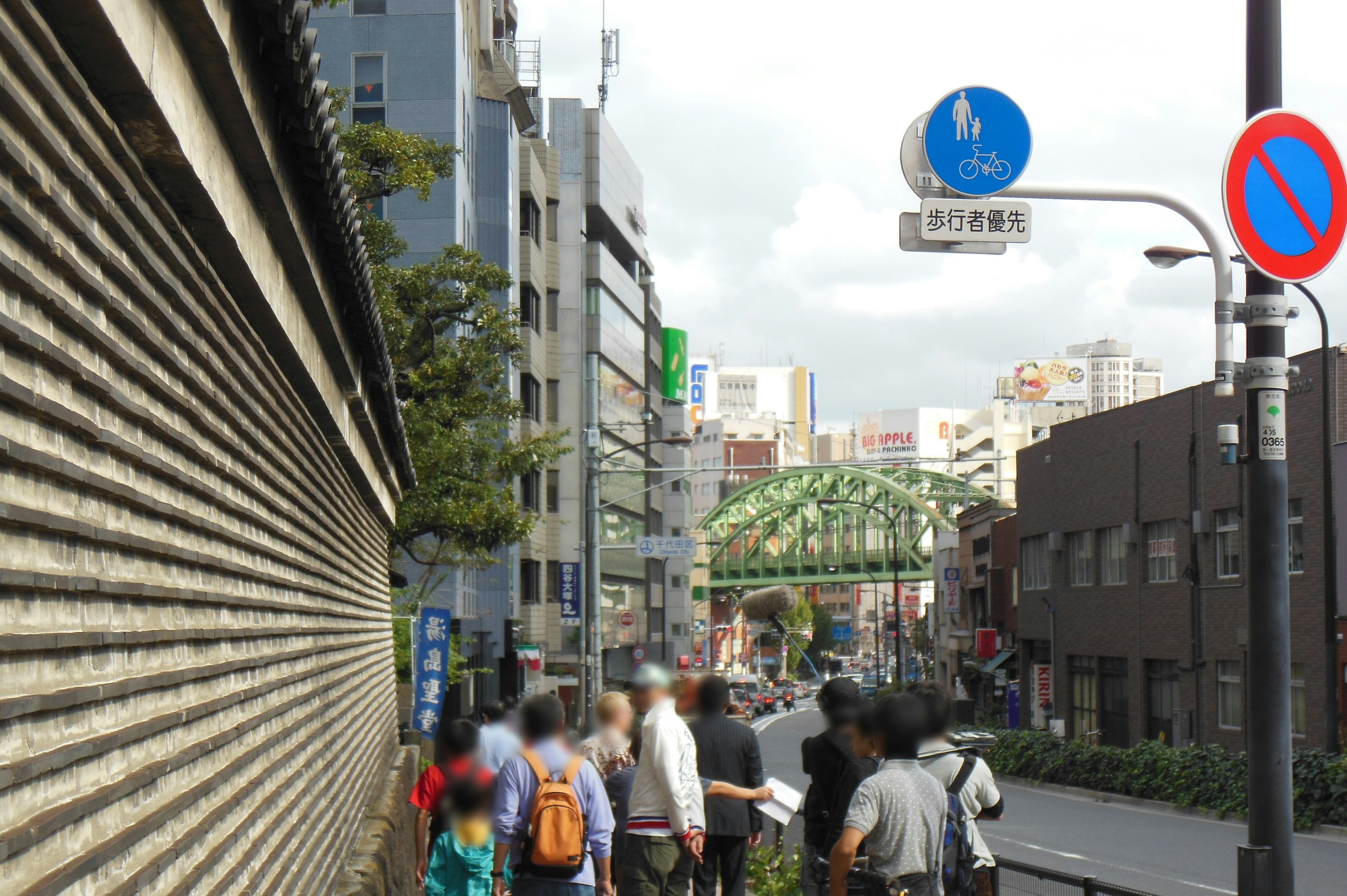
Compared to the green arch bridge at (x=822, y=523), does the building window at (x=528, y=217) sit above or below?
above

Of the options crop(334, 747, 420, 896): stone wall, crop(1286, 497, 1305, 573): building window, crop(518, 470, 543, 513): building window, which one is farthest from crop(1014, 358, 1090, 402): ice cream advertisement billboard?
crop(334, 747, 420, 896): stone wall

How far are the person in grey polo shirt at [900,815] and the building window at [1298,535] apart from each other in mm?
26163

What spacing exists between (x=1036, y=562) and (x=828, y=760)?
137 feet

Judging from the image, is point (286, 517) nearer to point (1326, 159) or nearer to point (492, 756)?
point (492, 756)

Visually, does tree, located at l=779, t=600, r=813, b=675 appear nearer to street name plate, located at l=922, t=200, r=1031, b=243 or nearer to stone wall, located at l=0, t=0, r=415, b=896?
street name plate, located at l=922, t=200, r=1031, b=243

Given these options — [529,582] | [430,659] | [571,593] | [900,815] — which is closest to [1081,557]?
[571,593]

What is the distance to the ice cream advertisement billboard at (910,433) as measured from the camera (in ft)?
600

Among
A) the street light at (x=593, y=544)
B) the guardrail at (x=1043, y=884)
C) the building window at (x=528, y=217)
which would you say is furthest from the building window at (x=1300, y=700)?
the building window at (x=528, y=217)

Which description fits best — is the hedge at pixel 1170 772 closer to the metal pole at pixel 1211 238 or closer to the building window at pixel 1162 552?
the building window at pixel 1162 552

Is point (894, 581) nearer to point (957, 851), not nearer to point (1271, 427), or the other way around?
point (1271, 427)

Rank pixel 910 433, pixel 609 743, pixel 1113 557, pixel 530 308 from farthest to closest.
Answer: pixel 910 433
pixel 530 308
pixel 1113 557
pixel 609 743

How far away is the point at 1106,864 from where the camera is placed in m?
19.5

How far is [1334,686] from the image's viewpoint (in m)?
27.9

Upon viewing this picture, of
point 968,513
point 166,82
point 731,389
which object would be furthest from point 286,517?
point 731,389
